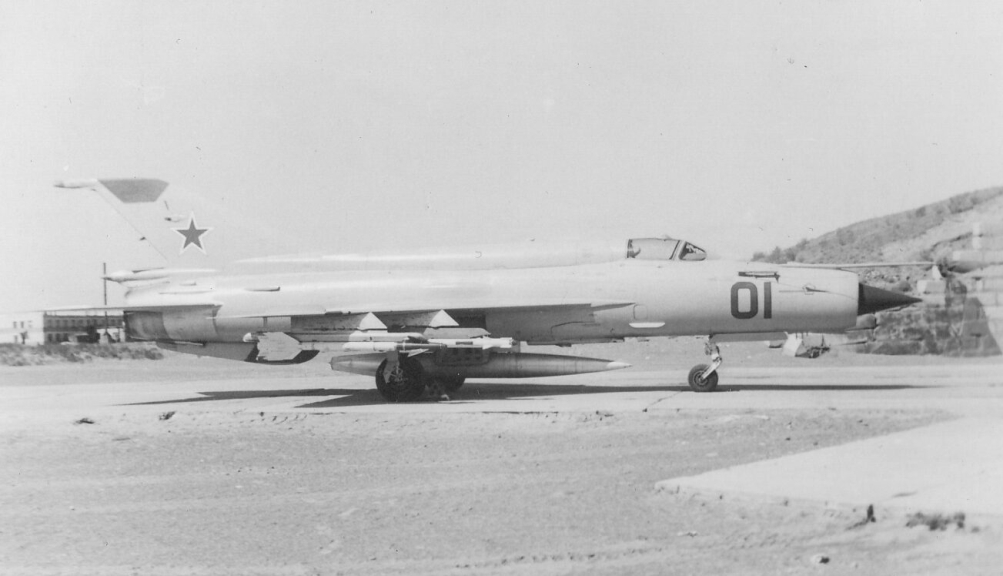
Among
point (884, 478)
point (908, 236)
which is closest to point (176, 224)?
point (884, 478)

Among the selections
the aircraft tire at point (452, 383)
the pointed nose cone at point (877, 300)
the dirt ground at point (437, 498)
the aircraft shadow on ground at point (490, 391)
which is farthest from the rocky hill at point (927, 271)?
the aircraft tire at point (452, 383)

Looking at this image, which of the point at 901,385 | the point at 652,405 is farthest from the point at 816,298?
the point at 652,405

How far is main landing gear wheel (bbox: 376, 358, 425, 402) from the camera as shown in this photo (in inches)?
536

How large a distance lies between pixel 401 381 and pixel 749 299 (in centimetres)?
562

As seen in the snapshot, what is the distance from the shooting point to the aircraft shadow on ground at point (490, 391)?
45.1 feet

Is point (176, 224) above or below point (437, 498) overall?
above

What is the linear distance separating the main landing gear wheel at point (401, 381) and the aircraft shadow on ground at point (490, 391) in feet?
0.64

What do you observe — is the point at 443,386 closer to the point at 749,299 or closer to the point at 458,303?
the point at 458,303

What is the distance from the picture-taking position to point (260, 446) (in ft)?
30.1

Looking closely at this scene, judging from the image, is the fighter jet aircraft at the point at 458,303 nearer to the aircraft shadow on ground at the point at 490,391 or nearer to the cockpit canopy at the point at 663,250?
the cockpit canopy at the point at 663,250

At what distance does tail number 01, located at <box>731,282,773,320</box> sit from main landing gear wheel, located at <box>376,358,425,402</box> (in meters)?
5.13

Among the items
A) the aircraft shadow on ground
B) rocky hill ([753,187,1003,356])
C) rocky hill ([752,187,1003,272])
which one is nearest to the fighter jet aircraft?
the aircraft shadow on ground

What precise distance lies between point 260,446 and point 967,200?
35.5m

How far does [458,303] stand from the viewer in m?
14.0
